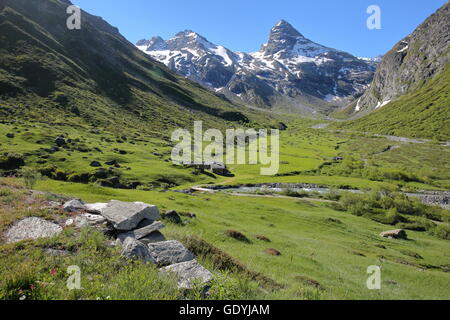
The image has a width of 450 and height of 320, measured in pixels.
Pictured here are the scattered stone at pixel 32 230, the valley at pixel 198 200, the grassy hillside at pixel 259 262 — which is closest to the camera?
the grassy hillside at pixel 259 262

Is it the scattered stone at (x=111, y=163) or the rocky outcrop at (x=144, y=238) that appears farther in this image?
the scattered stone at (x=111, y=163)

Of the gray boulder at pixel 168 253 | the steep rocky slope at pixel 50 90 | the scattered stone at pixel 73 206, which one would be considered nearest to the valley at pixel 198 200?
the scattered stone at pixel 73 206

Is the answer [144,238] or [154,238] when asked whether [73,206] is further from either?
[154,238]

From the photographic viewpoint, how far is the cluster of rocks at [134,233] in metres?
11.5

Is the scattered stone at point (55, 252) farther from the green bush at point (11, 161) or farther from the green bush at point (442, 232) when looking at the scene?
the green bush at point (442, 232)

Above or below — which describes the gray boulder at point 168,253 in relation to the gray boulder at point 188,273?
above

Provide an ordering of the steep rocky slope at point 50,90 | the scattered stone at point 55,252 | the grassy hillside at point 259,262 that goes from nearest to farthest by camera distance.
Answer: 1. the grassy hillside at point 259,262
2. the scattered stone at point 55,252
3. the steep rocky slope at point 50,90

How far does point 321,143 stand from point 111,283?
202 m

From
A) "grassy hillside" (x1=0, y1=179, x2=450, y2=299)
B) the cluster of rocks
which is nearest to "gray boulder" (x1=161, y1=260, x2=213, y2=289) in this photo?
the cluster of rocks

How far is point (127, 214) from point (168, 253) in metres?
4.38

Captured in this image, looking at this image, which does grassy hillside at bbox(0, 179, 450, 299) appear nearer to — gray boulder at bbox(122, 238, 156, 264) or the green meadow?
the green meadow

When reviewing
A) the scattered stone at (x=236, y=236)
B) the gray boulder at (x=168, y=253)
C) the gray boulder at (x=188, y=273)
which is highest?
the gray boulder at (x=168, y=253)

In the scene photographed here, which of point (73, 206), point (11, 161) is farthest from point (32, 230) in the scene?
point (11, 161)

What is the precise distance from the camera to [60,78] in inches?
6639
